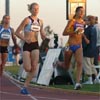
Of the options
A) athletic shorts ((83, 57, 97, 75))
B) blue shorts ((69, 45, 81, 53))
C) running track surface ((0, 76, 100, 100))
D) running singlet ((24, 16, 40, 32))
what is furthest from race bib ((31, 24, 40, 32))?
athletic shorts ((83, 57, 97, 75))

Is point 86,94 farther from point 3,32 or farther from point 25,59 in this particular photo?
point 3,32

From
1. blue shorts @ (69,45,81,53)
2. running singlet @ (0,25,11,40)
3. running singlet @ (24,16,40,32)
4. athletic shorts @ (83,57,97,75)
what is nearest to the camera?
running singlet @ (24,16,40,32)

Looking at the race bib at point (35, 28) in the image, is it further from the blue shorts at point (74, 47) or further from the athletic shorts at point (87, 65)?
the athletic shorts at point (87, 65)

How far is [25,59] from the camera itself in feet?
40.0

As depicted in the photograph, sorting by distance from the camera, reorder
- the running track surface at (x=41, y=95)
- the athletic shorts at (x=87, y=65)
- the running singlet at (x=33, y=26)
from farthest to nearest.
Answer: the athletic shorts at (x=87, y=65) < the running singlet at (x=33, y=26) < the running track surface at (x=41, y=95)

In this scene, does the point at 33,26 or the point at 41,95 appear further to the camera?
the point at 41,95

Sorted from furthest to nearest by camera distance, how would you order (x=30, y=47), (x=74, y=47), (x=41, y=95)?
1. (x=74, y=47)
2. (x=41, y=95)
3. (x=30, y=47)

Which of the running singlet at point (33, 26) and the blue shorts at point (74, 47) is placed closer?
the running singlet at point (33, 26)

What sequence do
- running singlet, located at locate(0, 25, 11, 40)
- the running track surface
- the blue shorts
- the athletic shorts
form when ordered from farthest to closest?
the athletic shorts
running singlet, located at locate(0, 25, 11, 40)
the blue shorts
the running track surface

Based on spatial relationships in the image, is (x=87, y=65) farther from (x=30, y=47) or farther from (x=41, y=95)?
(x=30, y=47)

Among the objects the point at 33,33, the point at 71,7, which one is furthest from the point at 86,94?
the point at 71,7

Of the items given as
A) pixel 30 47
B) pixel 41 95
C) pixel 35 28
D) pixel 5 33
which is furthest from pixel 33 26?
pixel 5 33

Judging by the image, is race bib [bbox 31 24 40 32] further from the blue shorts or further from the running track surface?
the running track surface

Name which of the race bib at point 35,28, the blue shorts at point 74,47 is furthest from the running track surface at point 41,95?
the race bib at point 35,28
